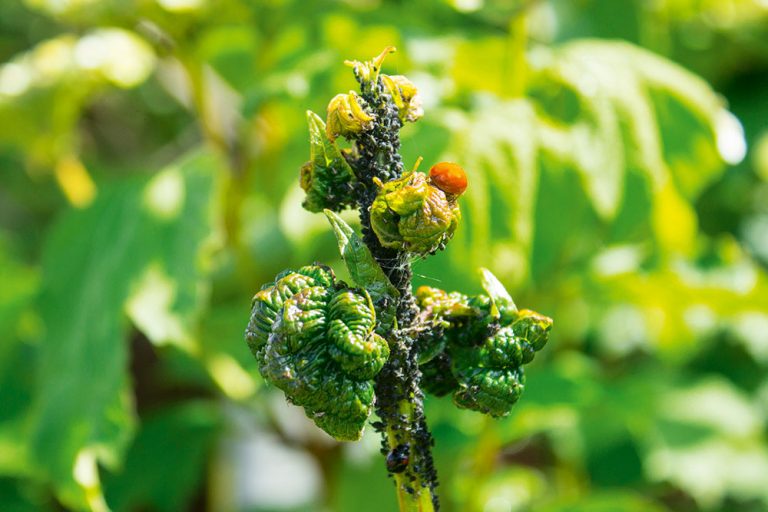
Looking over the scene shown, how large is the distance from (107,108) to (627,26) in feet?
6.15

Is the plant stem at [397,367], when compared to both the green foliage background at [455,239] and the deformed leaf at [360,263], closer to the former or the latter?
the deformed leaf at [360,263]

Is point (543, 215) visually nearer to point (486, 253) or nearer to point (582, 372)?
point (486, 253)

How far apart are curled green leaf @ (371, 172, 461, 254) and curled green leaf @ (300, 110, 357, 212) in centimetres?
5

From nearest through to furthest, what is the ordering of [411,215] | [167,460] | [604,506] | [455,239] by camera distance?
[411,215]
[455,239]
[604,506]
[167,460]

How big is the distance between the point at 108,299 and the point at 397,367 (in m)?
0.79

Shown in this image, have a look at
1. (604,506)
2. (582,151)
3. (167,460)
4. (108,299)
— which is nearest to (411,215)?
(582,151)

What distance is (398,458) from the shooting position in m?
0.54

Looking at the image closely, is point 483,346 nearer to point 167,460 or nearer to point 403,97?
point 403,97

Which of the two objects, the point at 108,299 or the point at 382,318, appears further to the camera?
the point at 108,299

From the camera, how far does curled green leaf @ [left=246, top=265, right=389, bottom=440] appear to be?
515 millimetres

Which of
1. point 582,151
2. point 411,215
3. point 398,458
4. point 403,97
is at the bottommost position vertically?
point 398,458

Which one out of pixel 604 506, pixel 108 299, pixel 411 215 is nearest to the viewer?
pixel 411 215

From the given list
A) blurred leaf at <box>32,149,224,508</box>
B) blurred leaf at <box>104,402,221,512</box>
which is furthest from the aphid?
blurred leaf at <box>104,402,221,512</box>

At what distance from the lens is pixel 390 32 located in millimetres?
1324
